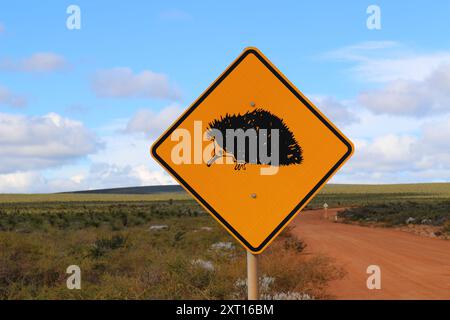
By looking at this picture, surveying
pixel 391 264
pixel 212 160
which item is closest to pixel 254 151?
pixel 212 160

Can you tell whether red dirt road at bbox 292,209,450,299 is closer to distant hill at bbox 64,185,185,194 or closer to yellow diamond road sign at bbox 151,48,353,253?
yellow diamond road sign at bbox 151,48,353,253

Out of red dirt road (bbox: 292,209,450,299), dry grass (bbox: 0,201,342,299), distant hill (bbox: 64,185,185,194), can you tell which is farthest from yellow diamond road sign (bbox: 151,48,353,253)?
distant hill (bbox: 64,185,185,194)

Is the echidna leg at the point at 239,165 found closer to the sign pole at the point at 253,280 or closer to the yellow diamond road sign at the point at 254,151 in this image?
the yellow diamond road sign at the point at 254,151

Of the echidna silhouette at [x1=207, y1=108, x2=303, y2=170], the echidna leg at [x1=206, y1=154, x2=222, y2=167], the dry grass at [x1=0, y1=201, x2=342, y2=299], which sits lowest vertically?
the dry grass at [x1=0, y1=201, x2=342, y2=299]

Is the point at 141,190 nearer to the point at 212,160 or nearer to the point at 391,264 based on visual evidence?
the point at 391,264

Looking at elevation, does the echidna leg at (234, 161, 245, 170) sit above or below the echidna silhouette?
below

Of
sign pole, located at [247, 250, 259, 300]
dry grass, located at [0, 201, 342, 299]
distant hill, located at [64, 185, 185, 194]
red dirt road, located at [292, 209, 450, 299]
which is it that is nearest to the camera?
sign pole, located at [247, 250, 259, 300]

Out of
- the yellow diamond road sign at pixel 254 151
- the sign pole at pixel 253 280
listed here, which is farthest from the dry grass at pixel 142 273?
the yellow diamond road sign at pixel 254 151

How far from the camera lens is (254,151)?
3738mm

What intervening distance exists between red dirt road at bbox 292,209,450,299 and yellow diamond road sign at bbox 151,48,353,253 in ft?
19.7

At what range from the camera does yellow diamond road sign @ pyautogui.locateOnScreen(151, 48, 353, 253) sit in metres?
3.74
